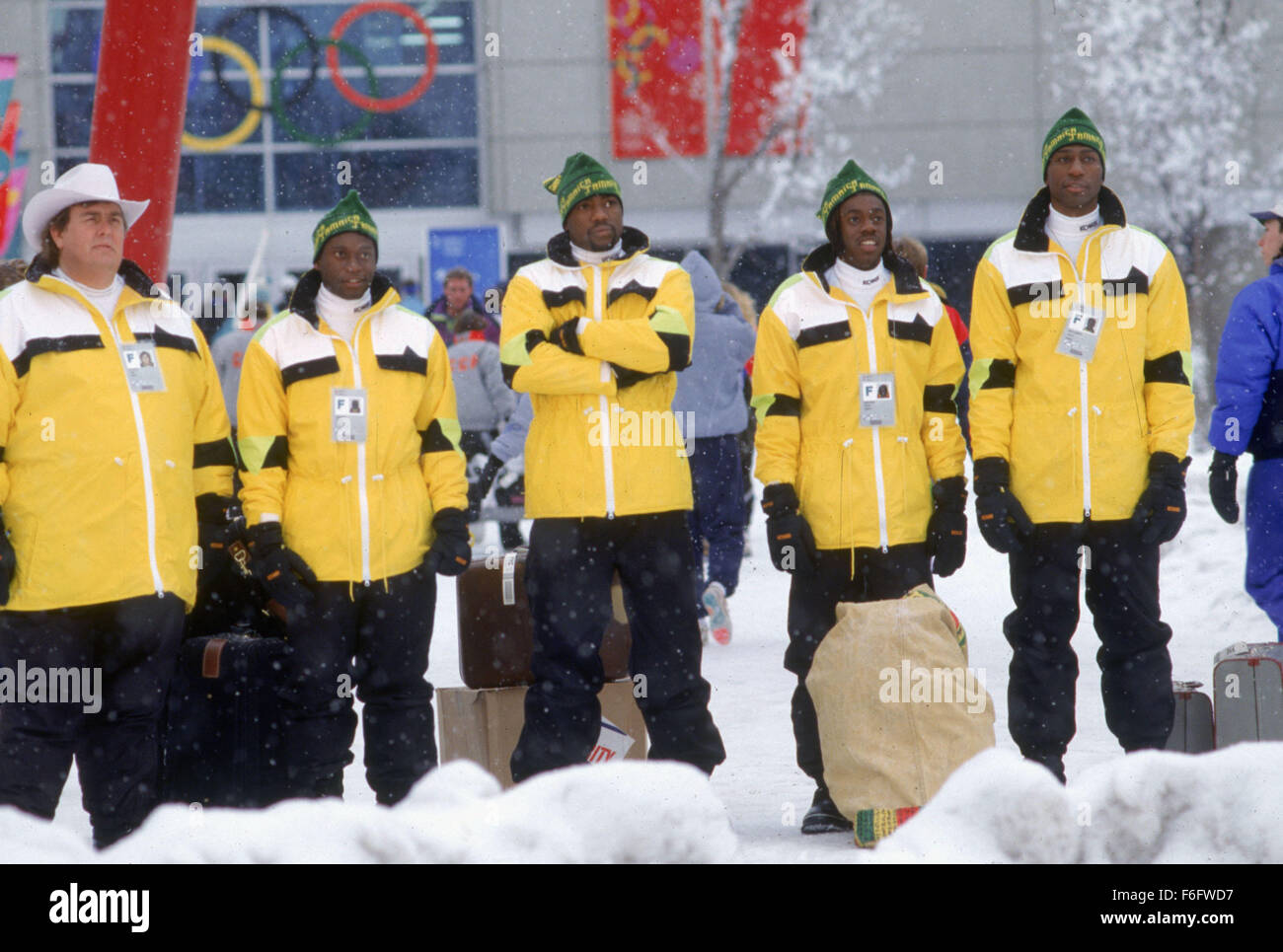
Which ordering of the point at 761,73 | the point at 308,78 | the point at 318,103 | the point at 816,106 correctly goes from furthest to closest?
1. the point at 318,103
2. the point at 308,78
3. the point at 816,106
4. the point at 761,73

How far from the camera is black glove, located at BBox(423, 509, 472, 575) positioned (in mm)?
4930

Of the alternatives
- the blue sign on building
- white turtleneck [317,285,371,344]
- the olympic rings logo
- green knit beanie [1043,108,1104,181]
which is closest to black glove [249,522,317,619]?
white turtleneck [317,285,371,344]

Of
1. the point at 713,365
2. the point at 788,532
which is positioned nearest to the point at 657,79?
the point at 713,365

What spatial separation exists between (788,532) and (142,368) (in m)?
1.98

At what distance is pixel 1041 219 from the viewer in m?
5.16

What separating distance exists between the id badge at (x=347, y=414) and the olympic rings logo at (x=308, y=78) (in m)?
21.5

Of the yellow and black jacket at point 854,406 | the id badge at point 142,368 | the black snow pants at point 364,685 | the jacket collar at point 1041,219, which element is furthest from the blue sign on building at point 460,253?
the id badge at point 142,368

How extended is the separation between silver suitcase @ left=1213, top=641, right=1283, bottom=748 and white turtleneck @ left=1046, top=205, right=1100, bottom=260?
4.50 ft

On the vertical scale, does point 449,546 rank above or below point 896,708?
above

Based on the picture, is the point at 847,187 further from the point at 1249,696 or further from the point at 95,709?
the point at 95,709

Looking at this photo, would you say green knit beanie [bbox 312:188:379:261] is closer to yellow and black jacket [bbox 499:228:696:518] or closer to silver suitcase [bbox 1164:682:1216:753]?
yellow and black jacket [bbox 499:228:696:518]

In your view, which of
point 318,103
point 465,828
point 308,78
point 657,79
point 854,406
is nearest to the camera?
point 465,828

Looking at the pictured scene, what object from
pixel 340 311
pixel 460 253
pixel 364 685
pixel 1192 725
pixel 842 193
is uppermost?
pixel 460 253

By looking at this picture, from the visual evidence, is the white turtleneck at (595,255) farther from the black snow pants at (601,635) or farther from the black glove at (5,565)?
the black glove at (5,565)
